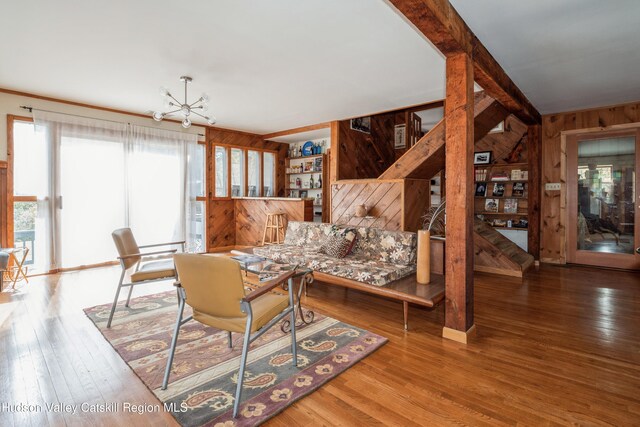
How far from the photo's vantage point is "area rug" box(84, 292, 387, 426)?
6.09ft

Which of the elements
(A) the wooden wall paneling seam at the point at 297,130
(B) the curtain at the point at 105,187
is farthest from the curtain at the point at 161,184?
(A) the wooden wall paneling seam at the point at 297,130

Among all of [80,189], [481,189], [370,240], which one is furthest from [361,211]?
[80,189]

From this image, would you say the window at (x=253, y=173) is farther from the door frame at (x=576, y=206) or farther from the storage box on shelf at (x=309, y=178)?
the door frame at (x=576, y=206)

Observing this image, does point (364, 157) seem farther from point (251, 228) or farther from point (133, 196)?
point (133, 196)

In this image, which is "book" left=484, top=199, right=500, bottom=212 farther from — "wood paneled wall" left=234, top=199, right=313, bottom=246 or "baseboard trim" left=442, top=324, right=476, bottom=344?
"baseboard trim" left=442, top=324, right=476, bottom=344

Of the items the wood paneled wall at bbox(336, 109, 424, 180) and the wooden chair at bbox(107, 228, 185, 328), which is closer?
the wooden chair at bbox(107, 228, 185, 328)

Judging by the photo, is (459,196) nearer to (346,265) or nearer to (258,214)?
(346,265)

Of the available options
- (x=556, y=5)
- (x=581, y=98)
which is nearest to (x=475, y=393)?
(x=556, y=5)

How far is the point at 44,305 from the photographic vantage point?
3.57m

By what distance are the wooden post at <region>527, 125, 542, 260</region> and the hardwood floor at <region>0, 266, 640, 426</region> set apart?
2.00 m

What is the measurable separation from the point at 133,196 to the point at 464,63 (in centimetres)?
558

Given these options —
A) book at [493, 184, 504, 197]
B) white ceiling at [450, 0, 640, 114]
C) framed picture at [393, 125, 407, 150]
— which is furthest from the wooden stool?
white ceiling at [450, 0, 640, 114]

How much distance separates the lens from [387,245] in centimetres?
393

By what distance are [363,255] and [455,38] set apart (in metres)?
2.55
